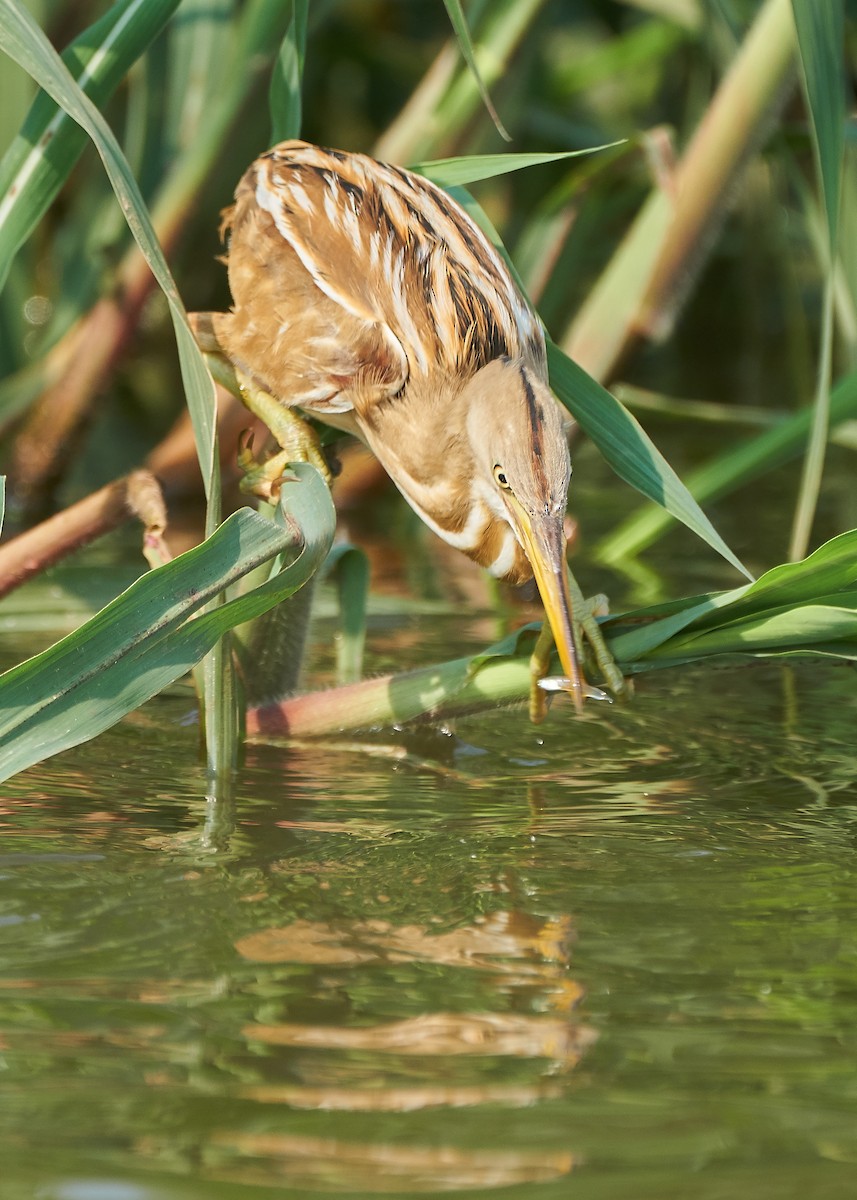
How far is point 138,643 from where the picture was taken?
6.92 feet

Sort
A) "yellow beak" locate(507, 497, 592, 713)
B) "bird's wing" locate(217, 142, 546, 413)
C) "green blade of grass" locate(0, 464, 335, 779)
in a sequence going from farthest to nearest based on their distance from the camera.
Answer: "bird's wing" locate(217, 142, 546, 413)
"yellow beak" locate(507, 497, 592, 713)
"green blade of grass" locate(0, 464, 335, 779)

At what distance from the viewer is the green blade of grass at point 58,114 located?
2736mm

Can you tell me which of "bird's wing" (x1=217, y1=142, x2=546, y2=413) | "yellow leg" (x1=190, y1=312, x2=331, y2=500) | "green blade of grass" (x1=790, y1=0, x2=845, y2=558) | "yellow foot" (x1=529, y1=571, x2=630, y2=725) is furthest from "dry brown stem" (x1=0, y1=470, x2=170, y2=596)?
"green blade of grass" (x1=790, y1=0, x2=845, y2=558)

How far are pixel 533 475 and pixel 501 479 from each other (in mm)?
96

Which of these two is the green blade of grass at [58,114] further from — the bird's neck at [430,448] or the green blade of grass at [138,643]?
the green blade of grass at [138,643]

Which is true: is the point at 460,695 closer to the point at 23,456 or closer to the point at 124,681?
the point at 124,681

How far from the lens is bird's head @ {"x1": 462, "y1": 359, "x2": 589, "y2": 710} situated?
7.47ft

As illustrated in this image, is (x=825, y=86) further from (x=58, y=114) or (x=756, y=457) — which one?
(x=58, y=114)

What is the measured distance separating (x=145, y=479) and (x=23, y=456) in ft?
6.02

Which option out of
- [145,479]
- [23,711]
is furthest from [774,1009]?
[145,479]

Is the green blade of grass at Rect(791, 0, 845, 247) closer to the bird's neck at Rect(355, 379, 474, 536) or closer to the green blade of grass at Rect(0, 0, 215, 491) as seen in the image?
the bird's neck at Rect(355, 379, 474, 536)

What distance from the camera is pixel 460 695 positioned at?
2.58 metres

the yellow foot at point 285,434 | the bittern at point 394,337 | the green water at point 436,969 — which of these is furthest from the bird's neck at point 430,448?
the green water at point 436,969

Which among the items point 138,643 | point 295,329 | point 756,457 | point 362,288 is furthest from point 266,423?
point 756,457
